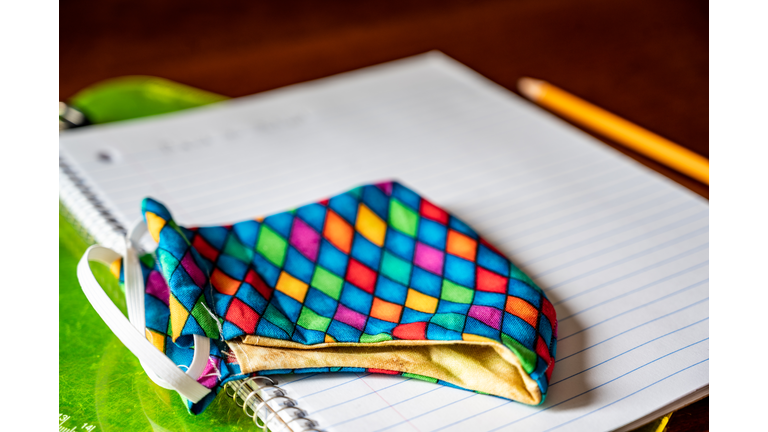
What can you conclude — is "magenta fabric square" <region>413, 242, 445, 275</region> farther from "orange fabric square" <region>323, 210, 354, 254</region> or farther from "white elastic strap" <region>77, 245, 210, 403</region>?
"white elastic strap" <region>77, 245, 210, 403</region>

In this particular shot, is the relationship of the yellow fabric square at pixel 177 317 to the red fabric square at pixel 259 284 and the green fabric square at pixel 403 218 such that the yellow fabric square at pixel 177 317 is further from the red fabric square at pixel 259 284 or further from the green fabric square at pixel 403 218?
the green fabric square at pixel 403 218

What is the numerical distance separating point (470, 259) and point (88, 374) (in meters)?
0.25

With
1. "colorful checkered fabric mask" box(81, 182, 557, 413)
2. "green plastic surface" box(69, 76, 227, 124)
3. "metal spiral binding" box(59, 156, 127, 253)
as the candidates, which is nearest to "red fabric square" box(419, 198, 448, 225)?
"colorful checkered fabric mask" box(81, 182, 557, 413)

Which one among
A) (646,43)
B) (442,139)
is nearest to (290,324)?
(442,139)

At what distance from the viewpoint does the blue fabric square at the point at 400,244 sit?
42cm

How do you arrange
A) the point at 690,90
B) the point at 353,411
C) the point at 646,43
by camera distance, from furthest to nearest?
the point at 646,43 → the point at 690,90 → the point at 353,411

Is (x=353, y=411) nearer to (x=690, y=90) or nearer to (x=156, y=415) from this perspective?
(x=156, y=415)

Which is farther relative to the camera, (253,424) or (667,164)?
(667,164)

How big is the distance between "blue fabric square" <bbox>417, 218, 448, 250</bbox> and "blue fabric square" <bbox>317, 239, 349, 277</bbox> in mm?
54

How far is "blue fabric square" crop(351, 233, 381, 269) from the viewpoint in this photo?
42 centimetres

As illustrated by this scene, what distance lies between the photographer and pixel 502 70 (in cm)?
82

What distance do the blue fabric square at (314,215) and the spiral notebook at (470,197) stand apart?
9 cm

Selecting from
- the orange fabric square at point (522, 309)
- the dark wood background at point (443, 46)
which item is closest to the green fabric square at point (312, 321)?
the orange fabric square at point (522, 309)

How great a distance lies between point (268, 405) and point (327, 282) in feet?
0.29
